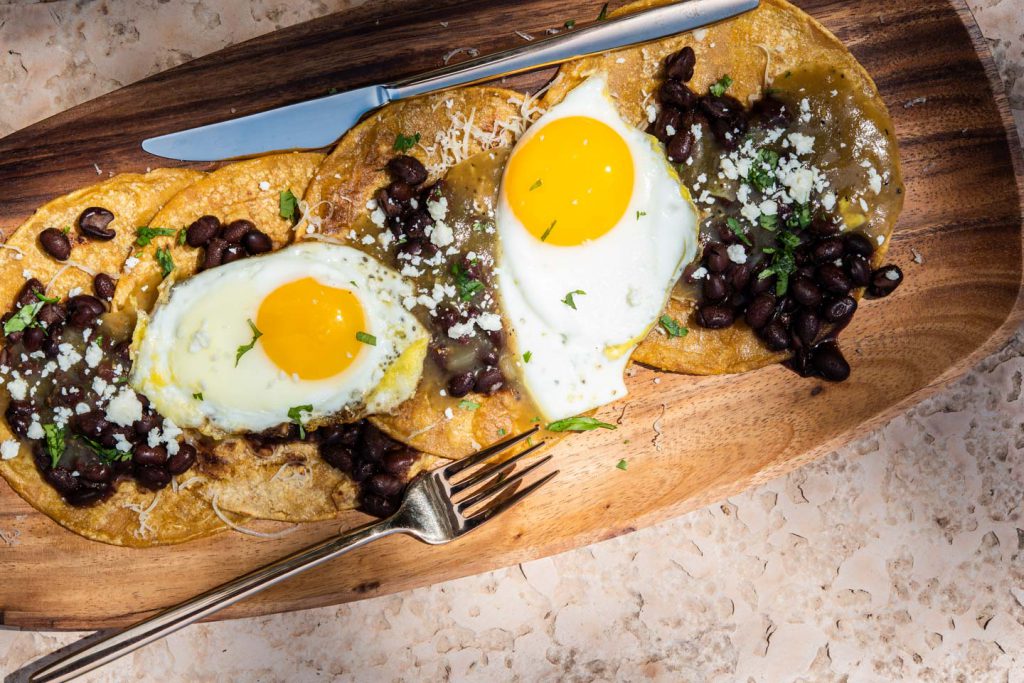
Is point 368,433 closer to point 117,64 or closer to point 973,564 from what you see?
point 117,64

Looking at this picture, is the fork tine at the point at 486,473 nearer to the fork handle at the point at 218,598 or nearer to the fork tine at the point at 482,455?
the fork tine at the point at 482,455

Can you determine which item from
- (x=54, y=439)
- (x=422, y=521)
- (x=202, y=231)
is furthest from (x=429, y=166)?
(x=54, y=439)

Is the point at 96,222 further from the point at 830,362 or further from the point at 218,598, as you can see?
the point at 830,362

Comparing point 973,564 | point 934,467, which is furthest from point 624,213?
point 973,564

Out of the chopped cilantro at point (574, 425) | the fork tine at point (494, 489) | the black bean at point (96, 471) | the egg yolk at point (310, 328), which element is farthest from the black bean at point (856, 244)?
the black bean at point (96, 471)

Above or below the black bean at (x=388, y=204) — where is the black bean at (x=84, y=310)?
above

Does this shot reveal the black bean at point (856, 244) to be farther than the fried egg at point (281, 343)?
Yes

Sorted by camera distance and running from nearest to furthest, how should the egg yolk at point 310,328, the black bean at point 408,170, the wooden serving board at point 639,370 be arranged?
1. the egg yolk at point 310,328
2. the black bean at point 408,170
3. the wooden serving board at point 639,370
